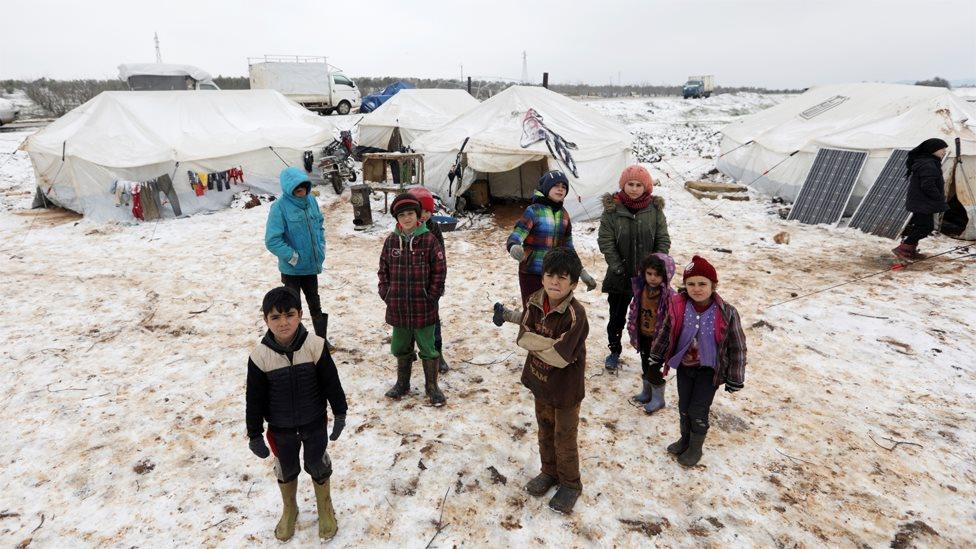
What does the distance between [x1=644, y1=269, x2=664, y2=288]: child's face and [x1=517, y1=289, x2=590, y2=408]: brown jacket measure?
1.18 metres

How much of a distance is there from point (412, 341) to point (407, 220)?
1079mm

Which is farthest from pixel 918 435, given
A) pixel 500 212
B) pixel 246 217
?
pixel 246 217

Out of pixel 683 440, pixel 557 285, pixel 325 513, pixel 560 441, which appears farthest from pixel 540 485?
pixel 557 285

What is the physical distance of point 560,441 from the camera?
288 centimetres

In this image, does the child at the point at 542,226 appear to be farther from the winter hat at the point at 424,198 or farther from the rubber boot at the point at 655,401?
the rubber boot at the point at 655,401

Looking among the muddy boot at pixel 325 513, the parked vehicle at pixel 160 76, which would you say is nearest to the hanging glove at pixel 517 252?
the muddy boot at pixel 325 513

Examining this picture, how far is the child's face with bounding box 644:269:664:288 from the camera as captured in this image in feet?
11.9

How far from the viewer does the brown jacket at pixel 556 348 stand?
261 cm

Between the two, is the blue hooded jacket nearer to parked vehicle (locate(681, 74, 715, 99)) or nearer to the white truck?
the white truck

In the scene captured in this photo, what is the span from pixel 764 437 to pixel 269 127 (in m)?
13.5

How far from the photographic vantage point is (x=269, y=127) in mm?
13016

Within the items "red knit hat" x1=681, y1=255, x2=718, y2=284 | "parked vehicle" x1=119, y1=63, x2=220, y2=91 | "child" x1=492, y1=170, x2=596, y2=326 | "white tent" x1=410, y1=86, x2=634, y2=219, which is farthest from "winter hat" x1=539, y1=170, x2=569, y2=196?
"parked vehicle" x1=119, y1=63, x2=220, y2=91

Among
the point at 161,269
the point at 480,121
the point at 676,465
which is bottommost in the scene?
the point at 676,465

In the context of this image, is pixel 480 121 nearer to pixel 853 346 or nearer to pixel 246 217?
pixel 246 217
